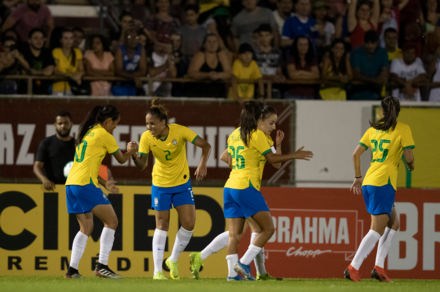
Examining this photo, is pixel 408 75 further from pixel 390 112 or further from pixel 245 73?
pixel 390 112

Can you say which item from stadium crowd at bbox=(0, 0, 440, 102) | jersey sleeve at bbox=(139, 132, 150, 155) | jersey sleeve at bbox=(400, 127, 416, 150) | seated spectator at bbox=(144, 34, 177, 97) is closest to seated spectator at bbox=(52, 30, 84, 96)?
stadium crowd at bbox=(0, 0, 440, 102)

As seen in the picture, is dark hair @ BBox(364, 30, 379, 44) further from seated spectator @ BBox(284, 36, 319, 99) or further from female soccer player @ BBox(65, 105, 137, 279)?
female soccer player @ BBox(65, 105, 137, 279)

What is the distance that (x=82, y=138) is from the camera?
7.34m

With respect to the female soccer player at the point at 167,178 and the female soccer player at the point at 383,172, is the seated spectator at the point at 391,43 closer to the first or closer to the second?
the female soccer player at the point at 383,172

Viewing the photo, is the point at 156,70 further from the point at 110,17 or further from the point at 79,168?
the point at 79,168

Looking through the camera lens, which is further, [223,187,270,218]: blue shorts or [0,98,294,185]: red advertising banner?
[0,98,294,185]: red advertising banner

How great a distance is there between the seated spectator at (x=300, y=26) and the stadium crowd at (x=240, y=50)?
0.02 metres

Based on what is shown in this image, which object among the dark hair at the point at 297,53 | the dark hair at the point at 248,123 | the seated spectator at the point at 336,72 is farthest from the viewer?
the dark hair at the point at 297,53

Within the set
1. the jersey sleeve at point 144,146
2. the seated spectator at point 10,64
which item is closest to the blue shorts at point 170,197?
the jersey sleeve at point 144,146

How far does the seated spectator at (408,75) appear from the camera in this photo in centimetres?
1105

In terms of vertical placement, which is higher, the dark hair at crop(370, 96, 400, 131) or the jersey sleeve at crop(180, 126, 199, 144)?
the dark hair at crop(370, 96, 400, 131)

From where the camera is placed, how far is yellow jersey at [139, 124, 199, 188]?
7.39m

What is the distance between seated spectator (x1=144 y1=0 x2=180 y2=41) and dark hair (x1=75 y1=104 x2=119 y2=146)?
15.2ft

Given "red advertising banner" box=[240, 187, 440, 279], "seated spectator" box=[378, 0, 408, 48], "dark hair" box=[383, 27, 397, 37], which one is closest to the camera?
"red advertising banner" box=[240, 187, 440, 279]
